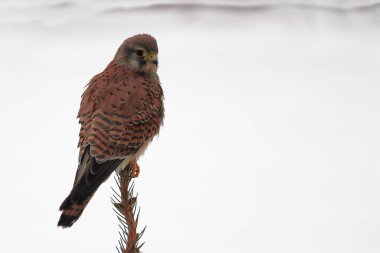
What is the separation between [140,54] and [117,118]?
0.27 metres

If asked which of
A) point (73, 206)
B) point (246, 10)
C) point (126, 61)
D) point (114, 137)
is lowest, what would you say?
point (73, 206)

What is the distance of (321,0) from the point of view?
457 cm

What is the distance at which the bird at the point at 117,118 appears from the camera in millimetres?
1461

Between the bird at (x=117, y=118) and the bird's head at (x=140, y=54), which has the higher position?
the bird's head at (x=140, y=54)

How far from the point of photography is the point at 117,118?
156cm

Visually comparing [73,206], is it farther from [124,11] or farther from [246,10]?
[246,10]

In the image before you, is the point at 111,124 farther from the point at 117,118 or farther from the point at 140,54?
the point at 140,54

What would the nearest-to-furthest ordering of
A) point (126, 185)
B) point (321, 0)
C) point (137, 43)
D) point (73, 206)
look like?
point (73, 206) < point (126, 185) < point (137, 43) < point (321, 0)

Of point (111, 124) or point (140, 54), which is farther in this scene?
point (140, 54)

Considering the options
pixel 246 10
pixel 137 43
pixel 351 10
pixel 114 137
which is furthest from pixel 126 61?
pixel 351 10

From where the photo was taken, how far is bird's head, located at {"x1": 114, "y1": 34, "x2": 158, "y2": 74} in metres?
1.71

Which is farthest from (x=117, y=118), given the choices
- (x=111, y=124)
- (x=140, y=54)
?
(x=140, y=54)

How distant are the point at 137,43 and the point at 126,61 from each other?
3.2 inches

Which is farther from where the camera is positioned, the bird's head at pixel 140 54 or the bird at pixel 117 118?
the bird's head at pixel 140 54
